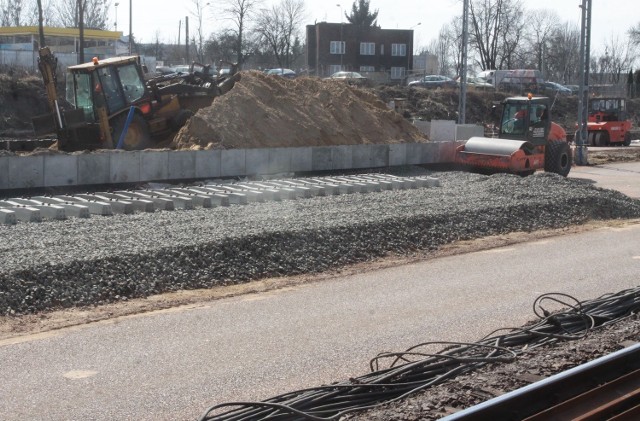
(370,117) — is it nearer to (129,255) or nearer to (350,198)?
(350,198)

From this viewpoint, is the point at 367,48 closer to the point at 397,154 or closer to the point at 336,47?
the point at 336,47

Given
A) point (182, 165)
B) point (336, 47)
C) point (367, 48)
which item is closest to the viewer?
point (182, 165)

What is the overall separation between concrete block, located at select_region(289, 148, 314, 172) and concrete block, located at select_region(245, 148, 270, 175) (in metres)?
0.91

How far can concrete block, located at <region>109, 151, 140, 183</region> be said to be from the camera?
19781 mm

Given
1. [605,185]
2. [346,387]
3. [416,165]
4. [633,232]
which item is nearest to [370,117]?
[416,165]

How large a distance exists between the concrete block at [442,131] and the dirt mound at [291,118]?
6.77 ft

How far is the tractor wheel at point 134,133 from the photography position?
23.2 meters

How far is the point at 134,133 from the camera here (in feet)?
76.8

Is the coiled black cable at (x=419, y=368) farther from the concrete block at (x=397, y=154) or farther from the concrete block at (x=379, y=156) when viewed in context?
the concrete block at (x=397, y=154)

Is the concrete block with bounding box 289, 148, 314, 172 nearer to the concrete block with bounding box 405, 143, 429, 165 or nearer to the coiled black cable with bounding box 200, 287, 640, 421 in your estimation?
the concrete block with bounding box 405, 143, 429, 165

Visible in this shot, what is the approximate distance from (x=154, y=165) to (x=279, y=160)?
3.86 meters

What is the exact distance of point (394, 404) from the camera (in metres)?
6.35

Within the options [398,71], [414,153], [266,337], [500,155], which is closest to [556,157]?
[500,155]

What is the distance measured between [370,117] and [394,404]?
22.4 m
